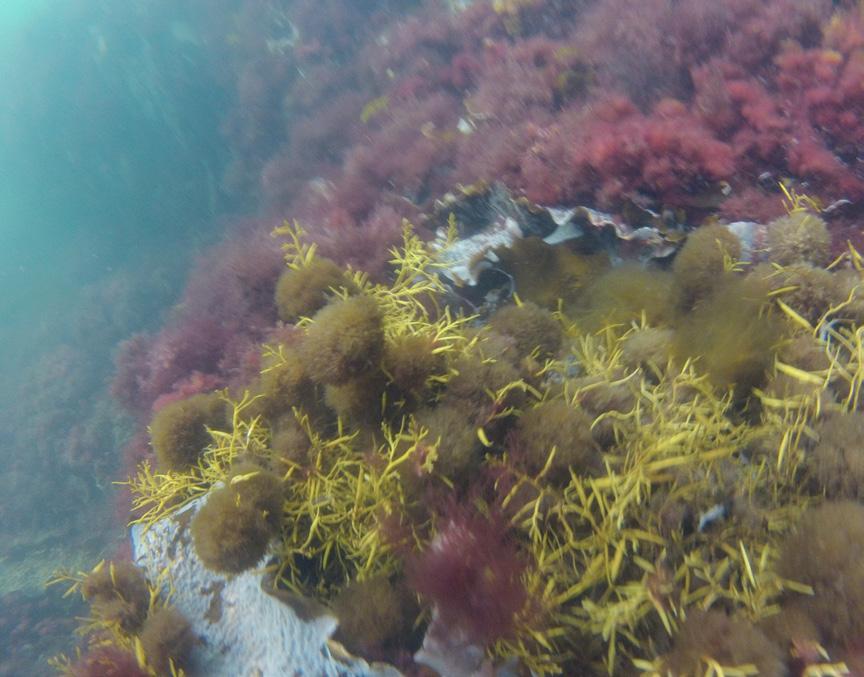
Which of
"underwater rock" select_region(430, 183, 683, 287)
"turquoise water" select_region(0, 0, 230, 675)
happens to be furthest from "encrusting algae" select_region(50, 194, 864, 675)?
"turquoise water" select_region(0, 0, 230, 675)

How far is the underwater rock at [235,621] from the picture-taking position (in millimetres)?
2186

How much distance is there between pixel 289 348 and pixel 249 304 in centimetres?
280

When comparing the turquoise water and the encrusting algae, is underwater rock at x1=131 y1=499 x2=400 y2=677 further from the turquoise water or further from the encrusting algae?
the turquoise water

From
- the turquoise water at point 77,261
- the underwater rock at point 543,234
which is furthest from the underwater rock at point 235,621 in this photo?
the turquoise water at point 77,261

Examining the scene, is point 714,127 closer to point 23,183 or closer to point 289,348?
point 289,348

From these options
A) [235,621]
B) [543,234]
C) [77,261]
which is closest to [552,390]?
[543,234]

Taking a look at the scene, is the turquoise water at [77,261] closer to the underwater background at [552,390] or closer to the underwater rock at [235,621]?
the underwater background at [552,390]

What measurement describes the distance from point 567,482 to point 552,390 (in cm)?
46

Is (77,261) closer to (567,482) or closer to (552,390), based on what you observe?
(552,390)

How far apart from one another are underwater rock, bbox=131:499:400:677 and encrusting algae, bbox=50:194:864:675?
10 cm

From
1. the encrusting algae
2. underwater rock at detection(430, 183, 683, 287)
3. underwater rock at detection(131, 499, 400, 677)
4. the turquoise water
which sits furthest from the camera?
the turquoise water

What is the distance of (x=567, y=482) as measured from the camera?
6.68 ft

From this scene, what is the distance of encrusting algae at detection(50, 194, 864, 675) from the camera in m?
1.72

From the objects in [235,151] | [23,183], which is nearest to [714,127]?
[235,151]
